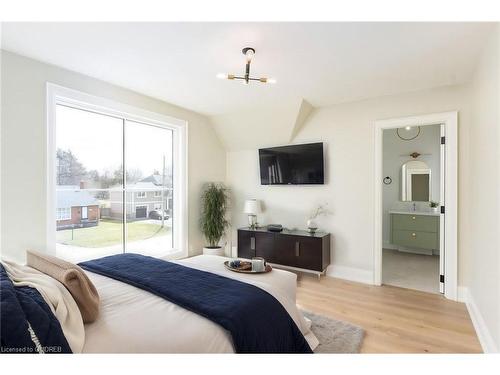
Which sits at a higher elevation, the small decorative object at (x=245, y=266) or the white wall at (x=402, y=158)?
the white wall at (x=402, y=158)

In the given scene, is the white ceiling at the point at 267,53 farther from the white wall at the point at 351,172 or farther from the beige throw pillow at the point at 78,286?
the beige throw pillow at the point at 78,286

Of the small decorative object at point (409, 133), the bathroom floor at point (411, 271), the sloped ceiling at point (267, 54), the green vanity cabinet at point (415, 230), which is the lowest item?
the bathroom floor at point (411, 271)

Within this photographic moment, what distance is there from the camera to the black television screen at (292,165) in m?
3.88

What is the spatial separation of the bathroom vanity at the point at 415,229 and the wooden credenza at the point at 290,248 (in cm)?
213

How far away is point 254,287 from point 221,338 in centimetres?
48

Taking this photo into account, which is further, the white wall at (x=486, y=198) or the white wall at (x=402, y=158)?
the white wall at (x=402, y=158)

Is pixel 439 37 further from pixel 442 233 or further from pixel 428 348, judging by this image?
pixel 428 348

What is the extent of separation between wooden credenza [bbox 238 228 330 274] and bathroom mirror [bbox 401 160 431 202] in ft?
8.39

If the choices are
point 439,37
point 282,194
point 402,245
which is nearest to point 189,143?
point 282,194

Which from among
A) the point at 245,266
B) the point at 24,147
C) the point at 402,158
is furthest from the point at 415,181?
the point at 24,147

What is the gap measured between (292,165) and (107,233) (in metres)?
2.73

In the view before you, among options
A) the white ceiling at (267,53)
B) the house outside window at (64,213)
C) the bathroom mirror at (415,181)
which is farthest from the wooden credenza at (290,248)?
the bathroom mirror at (415,181)

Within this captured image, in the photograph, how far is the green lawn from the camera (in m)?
2.98

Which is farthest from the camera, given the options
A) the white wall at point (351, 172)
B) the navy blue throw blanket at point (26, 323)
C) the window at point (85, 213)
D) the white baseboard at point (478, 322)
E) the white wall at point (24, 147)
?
the white wall at point (351, 172)
